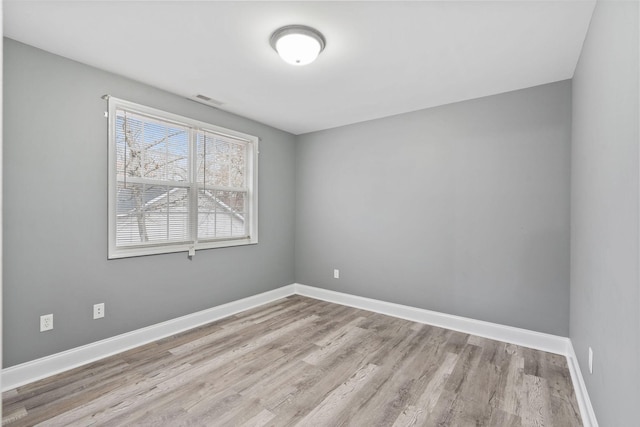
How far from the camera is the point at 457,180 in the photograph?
11.1ft

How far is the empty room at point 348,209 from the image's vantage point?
1.95m

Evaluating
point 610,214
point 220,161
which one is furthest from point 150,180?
point 610,214

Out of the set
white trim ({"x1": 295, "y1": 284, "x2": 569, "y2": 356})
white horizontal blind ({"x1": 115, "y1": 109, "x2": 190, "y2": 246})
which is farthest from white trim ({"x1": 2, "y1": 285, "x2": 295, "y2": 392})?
white trim ({"x1": 295, "y1": 284, "x2": 569, "y2": 356})

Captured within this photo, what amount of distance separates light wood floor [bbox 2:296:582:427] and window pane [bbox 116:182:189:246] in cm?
100

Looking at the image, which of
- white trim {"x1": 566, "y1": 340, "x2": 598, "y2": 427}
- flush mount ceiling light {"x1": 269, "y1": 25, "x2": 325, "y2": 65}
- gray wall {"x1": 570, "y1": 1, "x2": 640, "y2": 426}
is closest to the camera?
A: gray wall {"x1": 570, "y1": 1, "x2": 640, "y2": 426}

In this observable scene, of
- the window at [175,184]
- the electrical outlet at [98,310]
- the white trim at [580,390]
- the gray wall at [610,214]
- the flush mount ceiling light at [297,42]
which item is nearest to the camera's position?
the gray wall at [610,214]

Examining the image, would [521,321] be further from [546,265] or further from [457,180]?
[457,180]

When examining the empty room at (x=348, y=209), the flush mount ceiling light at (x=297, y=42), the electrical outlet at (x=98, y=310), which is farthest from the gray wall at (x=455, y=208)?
the electrical outlet at (x=98, y=310)

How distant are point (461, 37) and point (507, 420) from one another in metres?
2.51

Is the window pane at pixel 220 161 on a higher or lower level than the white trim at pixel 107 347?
higher

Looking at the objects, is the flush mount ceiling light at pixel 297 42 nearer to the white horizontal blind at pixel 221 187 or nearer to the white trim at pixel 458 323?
the white horizontal blind at pixel 221 187

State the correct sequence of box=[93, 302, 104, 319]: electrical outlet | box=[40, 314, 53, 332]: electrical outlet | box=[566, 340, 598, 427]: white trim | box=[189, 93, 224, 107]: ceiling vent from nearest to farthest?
1. box=[566, 340, 598, 427]: white trim
2. box=[40, 314, 53, 332]: electrical outlet
3. box=[93, 302, 104, 319]: electrical outlet
4. box=[189, 93, 224, 107]: ceiling vent

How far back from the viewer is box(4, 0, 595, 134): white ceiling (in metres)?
1.96

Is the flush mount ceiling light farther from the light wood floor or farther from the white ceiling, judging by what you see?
the light wood floor
